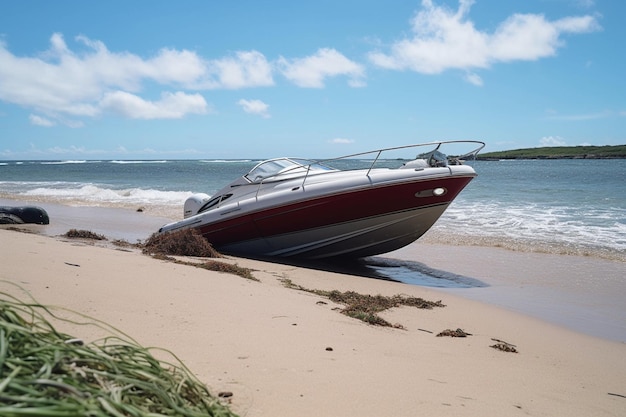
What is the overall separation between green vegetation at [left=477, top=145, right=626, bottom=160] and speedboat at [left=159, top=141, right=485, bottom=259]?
84.6 m

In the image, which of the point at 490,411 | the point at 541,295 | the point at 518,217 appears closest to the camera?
the point at 490,411

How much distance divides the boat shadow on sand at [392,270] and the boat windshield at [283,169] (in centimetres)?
161

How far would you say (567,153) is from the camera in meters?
111

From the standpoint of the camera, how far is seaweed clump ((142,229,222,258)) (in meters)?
8.69

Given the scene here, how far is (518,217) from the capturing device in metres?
15.9

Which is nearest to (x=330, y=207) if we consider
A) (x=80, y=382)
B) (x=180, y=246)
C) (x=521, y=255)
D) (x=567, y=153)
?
(x=180, y=246)

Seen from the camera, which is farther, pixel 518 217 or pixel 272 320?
pixel 518 217

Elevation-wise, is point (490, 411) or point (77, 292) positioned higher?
point (77, 292)

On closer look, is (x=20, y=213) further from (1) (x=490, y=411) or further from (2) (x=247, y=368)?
(1) (x=490, y=411)

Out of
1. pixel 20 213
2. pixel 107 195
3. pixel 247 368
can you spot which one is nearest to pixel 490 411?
pixel 247 368

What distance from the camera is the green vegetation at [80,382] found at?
1270 mm

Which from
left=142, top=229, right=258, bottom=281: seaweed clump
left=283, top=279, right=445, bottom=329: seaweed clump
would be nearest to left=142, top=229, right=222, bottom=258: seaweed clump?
left=142, top=229, right=258, bottom=281: seaweed clump

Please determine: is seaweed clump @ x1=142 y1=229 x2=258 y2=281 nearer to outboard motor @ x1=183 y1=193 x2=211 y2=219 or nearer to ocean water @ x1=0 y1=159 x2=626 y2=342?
outboard motor @ x1=183 y1=193 x2=211 y2=219

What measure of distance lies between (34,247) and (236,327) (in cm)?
381
